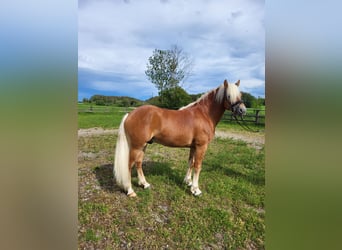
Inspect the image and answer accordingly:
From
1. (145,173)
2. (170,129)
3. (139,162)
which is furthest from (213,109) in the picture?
(145,173)

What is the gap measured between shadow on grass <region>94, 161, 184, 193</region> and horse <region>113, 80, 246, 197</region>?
106 mm

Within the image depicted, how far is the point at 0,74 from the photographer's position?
2.52 ft

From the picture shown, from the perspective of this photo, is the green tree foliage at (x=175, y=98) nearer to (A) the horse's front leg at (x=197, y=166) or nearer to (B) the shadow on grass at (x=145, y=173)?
(A) the horse's front leg at (x=197, y=166)

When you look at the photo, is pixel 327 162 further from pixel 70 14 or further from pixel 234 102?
pixel 70 14

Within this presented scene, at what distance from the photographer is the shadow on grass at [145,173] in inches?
55.0

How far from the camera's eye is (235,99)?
1186 mm

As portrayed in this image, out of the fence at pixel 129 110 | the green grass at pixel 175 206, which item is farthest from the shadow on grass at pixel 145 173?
the fence at pixel 129 110

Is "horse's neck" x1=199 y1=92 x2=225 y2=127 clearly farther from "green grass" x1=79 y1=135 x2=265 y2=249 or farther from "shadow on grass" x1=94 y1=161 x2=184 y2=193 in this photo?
"shadow on grass" x1=94 y1=161 x2=184 y2=193

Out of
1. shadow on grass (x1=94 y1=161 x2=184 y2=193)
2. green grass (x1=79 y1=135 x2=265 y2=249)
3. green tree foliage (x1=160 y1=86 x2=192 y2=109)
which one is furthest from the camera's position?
shadow on grass (x1=94 y1=161 x2=184 y2=193)

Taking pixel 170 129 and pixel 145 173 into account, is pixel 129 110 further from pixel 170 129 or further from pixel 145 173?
pixel 145 173

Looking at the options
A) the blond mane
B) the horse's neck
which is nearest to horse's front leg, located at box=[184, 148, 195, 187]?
the horse's neck

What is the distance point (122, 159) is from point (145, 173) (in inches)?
13.8

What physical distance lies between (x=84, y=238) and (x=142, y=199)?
41cm

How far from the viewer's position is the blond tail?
1.31 metres
